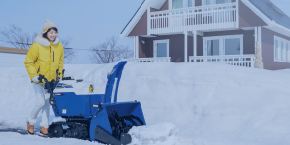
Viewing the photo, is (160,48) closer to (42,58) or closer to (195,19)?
(195,19)

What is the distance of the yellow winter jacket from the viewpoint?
657cm

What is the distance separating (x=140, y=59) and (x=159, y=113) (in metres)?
12.2

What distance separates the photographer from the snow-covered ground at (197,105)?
654 centimetres

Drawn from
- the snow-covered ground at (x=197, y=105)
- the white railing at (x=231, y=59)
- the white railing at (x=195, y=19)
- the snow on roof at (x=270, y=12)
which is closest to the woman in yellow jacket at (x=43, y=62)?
the snow-covered ground at (x=197, y=105)

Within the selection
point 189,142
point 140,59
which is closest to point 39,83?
point 189,142

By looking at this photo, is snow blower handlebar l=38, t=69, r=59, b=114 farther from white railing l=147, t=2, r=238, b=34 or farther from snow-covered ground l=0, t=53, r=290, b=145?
white railing l=147, t=2, r=238, b=34

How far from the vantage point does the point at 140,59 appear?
21.8 meters

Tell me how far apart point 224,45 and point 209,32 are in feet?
3.95

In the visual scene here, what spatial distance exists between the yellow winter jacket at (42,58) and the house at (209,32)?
13503 millimetres

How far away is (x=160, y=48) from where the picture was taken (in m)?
23.9

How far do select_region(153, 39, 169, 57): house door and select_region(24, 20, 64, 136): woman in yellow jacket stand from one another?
17147 millimetres

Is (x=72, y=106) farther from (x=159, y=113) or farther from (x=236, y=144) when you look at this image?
(x=159, y=113)

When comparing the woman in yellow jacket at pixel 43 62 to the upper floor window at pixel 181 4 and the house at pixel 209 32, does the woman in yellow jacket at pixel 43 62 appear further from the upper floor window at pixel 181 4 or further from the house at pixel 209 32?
the upper floor window at pixel 181 4

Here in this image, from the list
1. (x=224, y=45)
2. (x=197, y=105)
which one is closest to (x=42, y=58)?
(x=197, y=105)
